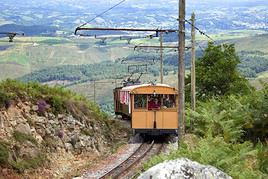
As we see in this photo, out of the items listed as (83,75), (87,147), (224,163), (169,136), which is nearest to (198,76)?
(169,136)

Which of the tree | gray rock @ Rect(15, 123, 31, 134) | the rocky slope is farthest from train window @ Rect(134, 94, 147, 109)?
the tree

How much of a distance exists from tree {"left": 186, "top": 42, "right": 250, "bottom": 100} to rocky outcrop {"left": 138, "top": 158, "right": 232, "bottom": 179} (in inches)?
1401

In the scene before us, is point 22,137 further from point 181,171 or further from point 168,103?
point 181,171

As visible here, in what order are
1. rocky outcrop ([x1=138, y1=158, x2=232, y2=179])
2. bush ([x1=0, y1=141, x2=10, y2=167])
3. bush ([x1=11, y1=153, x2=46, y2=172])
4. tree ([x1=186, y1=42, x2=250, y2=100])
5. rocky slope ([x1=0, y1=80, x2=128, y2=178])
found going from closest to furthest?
1. rocky outcrop ([x1=138, y1=158, x2=232, y2=179])
2. bush ([x1=0, y1=141, x2=10, y2=167])
3. bush ([x1=11, y1=153, x2=46, y2=172])
4. rocky slope ([x1=0, y1=80, x2=128, y2=178])
5. tree ([x1=186, y1=42, x2=250, y2=100])

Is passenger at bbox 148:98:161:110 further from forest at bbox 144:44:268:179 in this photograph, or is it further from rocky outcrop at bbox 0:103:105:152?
rocky outcrop at bbox 0:103:105:152

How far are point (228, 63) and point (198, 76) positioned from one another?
250cm

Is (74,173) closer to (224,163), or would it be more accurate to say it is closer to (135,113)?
(135,113)

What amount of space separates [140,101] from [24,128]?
699 cm

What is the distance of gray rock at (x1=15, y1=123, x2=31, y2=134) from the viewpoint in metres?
20.6

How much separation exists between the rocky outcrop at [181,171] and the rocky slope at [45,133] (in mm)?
10568

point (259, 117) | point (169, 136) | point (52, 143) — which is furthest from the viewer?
point (169, 136)

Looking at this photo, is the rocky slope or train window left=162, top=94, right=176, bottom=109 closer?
the rocky slope

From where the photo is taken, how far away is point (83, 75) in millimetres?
162250

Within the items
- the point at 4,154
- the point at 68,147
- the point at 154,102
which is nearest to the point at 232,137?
the point at 4,154
